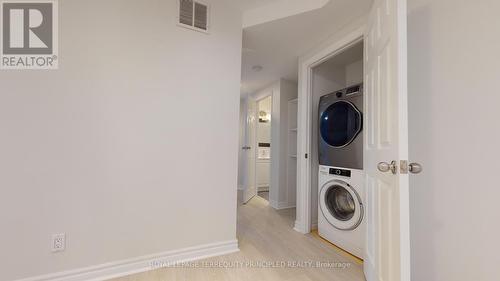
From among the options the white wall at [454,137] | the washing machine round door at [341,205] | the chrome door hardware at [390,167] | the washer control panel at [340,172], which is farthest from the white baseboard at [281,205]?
the chrome door hardware at [390,167]

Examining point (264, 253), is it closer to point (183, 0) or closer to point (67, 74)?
point (67, 74)

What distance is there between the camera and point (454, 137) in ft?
3.49

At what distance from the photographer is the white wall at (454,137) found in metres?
0.94

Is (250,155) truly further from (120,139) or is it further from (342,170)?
(120,139)

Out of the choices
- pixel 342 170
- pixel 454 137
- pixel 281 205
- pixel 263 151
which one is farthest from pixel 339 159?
pixel 263 151

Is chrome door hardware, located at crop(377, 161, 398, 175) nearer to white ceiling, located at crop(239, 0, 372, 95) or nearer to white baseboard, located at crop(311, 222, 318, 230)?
white ceiling, located at crop(239, 0, 372, 95)

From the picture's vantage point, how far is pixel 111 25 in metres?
1.52

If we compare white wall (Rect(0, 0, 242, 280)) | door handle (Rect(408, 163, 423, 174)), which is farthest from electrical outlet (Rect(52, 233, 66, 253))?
door handle (Rect(408, 163, 423, 174))

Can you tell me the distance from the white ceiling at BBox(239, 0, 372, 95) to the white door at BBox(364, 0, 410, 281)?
0.42 m

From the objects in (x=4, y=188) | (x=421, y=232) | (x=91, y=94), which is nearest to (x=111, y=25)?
(x=91, y=94)

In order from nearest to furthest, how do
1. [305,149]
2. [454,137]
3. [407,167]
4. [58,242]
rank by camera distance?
[407,167]
[454,137]
[58,242]
[305,149]

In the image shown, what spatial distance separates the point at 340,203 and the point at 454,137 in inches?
52.1

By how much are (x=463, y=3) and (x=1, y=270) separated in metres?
2.97

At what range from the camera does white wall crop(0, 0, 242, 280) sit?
1.32 m
